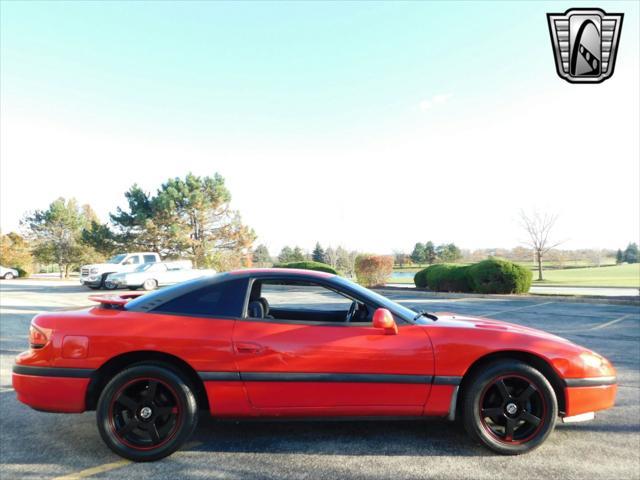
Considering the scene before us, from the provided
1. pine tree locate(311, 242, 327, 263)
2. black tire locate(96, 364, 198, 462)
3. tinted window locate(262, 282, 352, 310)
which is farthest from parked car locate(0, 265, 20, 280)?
black tire locate(96, 364, 198, 462)

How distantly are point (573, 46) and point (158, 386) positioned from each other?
7143mm

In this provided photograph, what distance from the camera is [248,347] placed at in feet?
8.84

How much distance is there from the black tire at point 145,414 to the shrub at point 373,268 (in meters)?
18.3

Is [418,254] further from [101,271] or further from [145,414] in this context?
[145,414]

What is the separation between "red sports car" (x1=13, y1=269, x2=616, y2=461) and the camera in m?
2.67

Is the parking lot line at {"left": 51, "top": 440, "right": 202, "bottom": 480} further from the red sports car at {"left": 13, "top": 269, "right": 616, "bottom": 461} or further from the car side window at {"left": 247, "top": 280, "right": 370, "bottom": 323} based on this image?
the car side window at {"left": 247, "top": 280, "right": 370, "bottom": 323}

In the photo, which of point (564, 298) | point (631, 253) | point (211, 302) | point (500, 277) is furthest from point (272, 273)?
point (631, 253)

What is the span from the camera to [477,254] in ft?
177

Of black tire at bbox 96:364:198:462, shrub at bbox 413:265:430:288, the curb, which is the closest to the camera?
black tire at bbox 96:364:198:462

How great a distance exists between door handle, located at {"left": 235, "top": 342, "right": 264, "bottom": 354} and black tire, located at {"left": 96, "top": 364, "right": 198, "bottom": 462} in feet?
1.55

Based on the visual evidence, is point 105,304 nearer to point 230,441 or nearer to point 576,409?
point 230,441

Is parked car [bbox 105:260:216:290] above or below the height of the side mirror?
below

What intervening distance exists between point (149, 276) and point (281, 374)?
17704mm

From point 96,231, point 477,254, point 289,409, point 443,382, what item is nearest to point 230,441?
point 289,409
